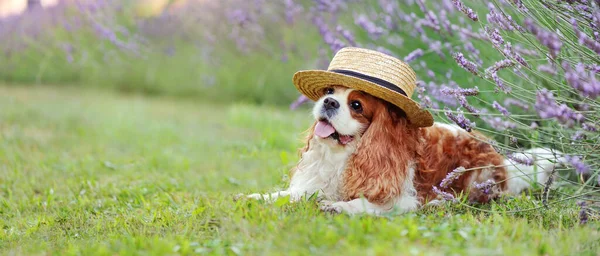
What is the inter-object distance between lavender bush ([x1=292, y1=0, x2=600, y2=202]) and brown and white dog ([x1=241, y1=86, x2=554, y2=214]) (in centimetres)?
22

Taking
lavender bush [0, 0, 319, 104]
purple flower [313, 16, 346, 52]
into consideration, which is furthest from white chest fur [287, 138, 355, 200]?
lavender bush [0, 0, 319, 104]

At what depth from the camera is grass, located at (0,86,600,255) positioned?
7.95ft

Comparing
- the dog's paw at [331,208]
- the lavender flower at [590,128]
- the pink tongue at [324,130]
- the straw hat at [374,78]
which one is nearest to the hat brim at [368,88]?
the straw hat at [374,78]

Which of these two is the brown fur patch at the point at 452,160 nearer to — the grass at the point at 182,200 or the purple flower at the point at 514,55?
the grass at the point at 182,200

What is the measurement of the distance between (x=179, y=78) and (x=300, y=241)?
690 cm

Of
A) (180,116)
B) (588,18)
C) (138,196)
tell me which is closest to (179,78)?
(180,116)

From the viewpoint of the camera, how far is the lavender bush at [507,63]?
2.54m

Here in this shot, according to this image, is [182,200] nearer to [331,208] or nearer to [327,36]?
[331,208]

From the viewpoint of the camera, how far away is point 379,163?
9.76 ft

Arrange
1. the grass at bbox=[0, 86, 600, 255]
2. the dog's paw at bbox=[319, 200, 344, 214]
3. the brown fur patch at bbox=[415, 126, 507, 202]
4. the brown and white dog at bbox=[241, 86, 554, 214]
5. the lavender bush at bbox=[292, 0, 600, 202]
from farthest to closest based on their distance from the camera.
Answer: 1. the brown fur patch at bbox=[415, 126, 507, 202]
2. the brown and white dog at bbox=[241, 86, 554, 214]
3. the dog's paw at bbox=[319, 200, 344, 214]
4. the lavender bush at bbox=[292, 0, 600, 202]
5. the grass at bbox=[0, 86, 600, 255]

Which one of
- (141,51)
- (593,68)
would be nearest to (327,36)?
(593,68)

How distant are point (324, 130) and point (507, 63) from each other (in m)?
0.88

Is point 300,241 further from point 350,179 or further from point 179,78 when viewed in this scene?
point 179,78

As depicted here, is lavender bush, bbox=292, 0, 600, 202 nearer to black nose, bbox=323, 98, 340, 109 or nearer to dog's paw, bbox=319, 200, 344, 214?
black nose, bbox=323, 98, 340, 109
